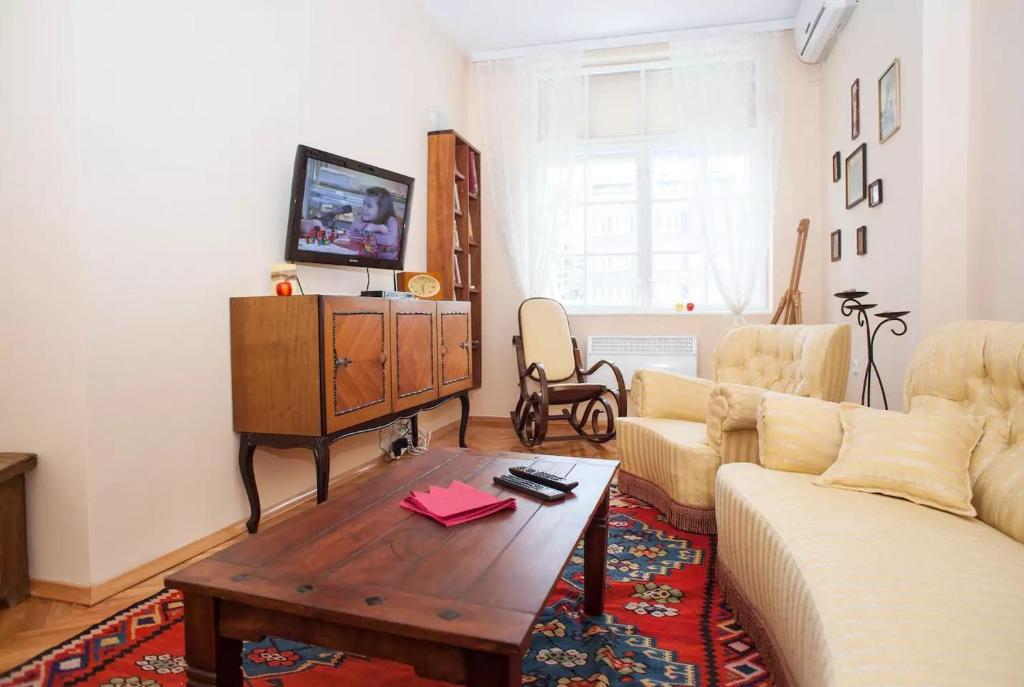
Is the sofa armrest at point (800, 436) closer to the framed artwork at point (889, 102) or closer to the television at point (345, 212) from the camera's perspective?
the framed artwork at point (889, 102)

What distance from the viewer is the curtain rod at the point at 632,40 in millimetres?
4691

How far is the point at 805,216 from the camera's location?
4781 millimetres

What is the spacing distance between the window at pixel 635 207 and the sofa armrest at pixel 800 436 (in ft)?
10.1

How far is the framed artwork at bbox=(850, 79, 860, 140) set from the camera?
378 centimetres

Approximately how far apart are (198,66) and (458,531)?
6.92 feet

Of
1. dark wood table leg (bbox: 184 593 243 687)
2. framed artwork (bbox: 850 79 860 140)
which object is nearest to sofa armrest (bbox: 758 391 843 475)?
dark wood table leg (bbox: 184 593 243 687)

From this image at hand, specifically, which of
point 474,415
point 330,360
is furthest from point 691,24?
point 330,360

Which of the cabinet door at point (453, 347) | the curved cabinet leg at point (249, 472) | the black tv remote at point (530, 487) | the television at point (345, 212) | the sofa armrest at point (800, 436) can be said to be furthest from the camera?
the cabinet door at point (453, 347)

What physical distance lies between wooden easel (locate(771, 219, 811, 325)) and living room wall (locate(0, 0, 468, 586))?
3.54 meters

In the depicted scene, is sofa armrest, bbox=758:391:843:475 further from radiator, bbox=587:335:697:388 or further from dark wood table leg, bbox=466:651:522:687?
radiator, bbox=587:335:697:388

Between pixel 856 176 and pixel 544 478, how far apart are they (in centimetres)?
321

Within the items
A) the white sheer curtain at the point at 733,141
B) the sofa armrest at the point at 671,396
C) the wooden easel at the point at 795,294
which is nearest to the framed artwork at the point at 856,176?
the wooden easel at the point at 795,294

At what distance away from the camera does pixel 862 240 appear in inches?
145

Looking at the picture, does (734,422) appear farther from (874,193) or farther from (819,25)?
(819,25)
